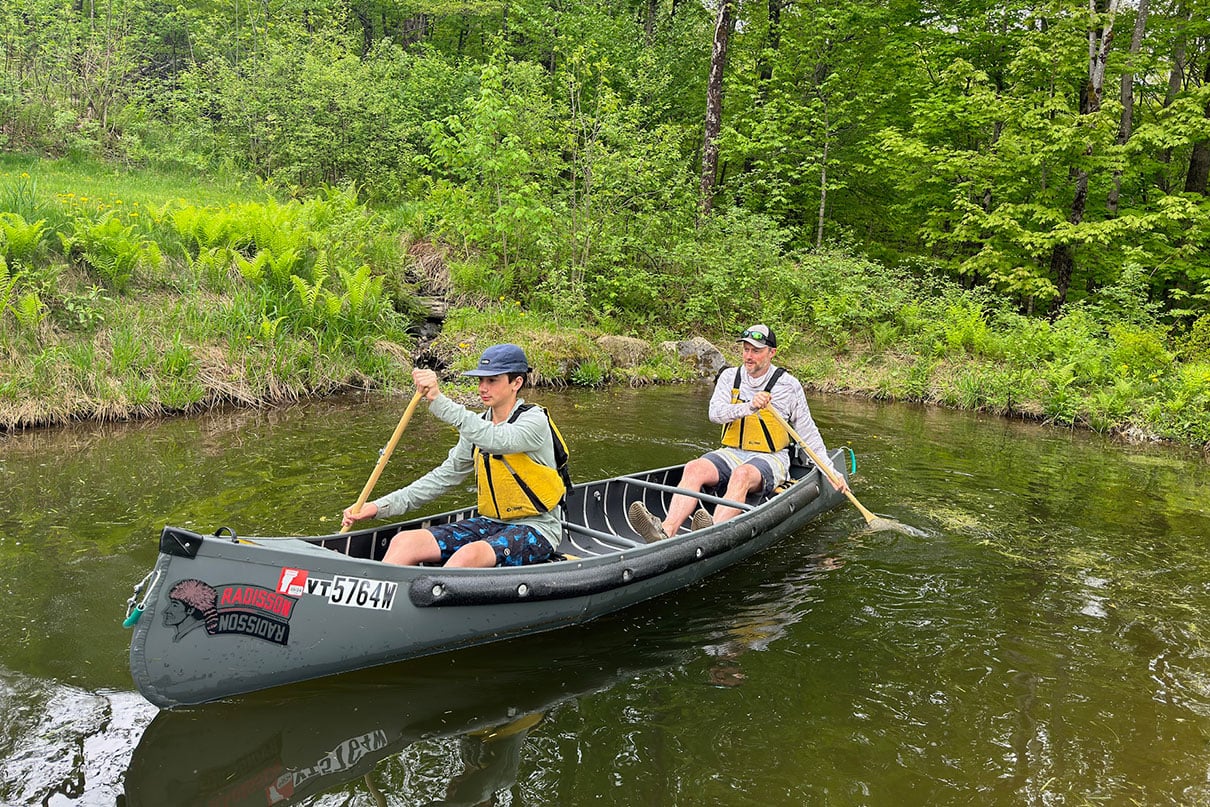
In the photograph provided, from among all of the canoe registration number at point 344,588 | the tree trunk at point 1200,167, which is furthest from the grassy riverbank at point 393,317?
the canoe registration number at point 344,588

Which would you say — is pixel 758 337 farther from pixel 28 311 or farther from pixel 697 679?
pixel 28 311

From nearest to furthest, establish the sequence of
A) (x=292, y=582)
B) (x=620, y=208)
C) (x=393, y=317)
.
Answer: (x=292, y=582) < (x=393, y=317) < (x=620, y=208)

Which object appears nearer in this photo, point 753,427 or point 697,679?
point 697,679

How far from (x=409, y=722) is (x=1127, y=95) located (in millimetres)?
17359

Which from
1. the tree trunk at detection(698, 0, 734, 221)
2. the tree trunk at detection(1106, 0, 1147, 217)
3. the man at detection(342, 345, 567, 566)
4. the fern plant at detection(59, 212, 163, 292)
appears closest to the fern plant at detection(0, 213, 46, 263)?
the fern plant at detection(59, 212, 163, 292)

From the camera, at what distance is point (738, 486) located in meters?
6.31

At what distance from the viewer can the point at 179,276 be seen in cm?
1051

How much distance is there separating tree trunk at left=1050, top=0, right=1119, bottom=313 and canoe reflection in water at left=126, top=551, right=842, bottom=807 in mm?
13537

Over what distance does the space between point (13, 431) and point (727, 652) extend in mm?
7665

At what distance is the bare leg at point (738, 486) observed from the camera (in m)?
6.19

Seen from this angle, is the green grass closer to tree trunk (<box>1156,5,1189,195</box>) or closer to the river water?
the river water

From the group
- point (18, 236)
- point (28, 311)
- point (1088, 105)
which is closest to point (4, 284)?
point (28, 311)

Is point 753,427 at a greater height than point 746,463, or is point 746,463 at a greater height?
point 753,427

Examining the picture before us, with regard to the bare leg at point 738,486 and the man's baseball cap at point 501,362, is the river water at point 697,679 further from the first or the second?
the man's baseball cap at point 501,362
